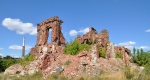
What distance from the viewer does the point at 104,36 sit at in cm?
2928

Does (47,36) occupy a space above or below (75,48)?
above

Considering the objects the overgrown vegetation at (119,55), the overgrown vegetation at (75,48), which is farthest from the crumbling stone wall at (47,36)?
the overgrown vegetation at (119,55)

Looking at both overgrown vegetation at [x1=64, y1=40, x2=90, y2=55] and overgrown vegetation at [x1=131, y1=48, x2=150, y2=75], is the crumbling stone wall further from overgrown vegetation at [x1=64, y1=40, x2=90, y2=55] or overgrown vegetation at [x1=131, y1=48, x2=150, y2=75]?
overgrown vegetation at [x1=131, y1=48, x2=150, y2=75]

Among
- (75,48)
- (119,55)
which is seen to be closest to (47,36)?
(75,48)

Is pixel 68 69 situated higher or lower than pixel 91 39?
lower

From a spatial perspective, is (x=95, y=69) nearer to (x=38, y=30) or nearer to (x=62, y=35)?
(x=62, y=35)

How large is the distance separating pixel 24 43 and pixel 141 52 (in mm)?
38317

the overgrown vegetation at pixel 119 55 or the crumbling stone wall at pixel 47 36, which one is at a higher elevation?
the crumbling stone wall at pixel 47 36

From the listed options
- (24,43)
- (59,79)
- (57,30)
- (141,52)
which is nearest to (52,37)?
(57,30)

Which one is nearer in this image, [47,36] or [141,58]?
[141,58]

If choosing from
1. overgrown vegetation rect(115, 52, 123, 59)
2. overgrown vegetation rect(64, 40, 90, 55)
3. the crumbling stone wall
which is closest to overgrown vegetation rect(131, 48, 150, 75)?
overgrown vegetation rect(115, 52, 123, 59)

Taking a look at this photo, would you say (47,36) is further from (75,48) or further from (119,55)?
(119,55)

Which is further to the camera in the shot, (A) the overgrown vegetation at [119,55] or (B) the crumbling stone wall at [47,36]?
(B) the crumbling stone wall at [47,36]

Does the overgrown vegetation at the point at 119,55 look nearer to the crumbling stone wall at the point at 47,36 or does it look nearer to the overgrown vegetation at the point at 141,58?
the overgrown vegetation at the point at 141,58
